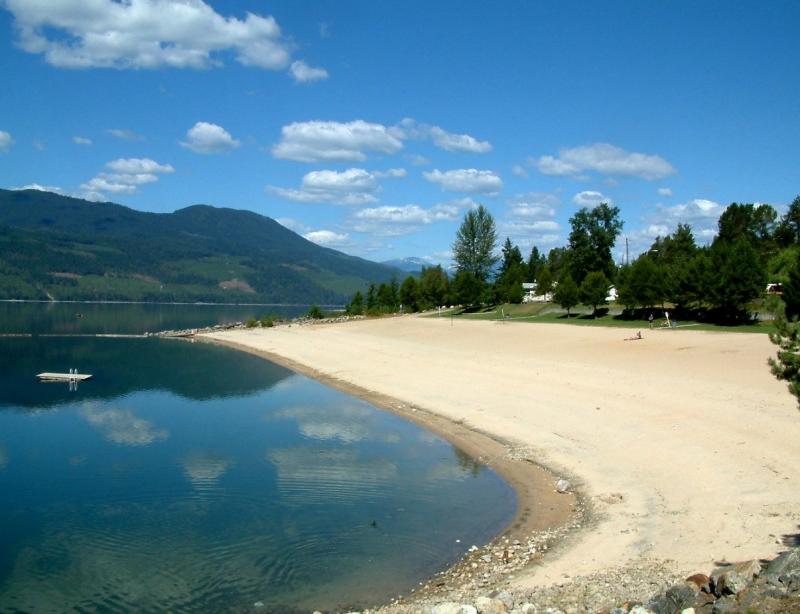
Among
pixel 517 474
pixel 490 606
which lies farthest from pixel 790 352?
pixel 517 474

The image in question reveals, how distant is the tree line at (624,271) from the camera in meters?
→ 52.3

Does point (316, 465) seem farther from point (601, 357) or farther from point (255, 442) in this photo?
point (601, 357)

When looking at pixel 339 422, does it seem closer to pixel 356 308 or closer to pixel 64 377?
pixel 64 377

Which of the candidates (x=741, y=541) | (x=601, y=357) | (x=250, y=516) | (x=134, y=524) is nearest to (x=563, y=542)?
(x=741, y=541)

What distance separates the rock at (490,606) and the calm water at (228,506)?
8.11ft

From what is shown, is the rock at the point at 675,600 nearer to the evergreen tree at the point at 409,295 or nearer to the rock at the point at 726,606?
the rock at the point at 726,606

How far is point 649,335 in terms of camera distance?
4675 centimetres

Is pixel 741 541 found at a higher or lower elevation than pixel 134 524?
higher

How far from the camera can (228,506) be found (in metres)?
17.8

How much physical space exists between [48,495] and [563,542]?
13.7 metres

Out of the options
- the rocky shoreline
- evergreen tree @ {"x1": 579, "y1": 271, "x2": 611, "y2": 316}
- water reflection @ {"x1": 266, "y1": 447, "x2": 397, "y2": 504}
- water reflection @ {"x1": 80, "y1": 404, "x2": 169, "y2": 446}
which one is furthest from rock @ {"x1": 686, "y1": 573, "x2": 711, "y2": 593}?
evergreen tree @ {"x1": 579, "y1": 271, "x2": 611, "y2": 316}

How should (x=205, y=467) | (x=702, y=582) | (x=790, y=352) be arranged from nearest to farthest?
(x=702, y=582)
(x=790, y=352)
(x=205, y=467)

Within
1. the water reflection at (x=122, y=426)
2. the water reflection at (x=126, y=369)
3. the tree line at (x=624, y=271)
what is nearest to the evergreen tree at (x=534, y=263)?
the tree line at (x=624, y=271)

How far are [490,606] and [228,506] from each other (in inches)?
373
